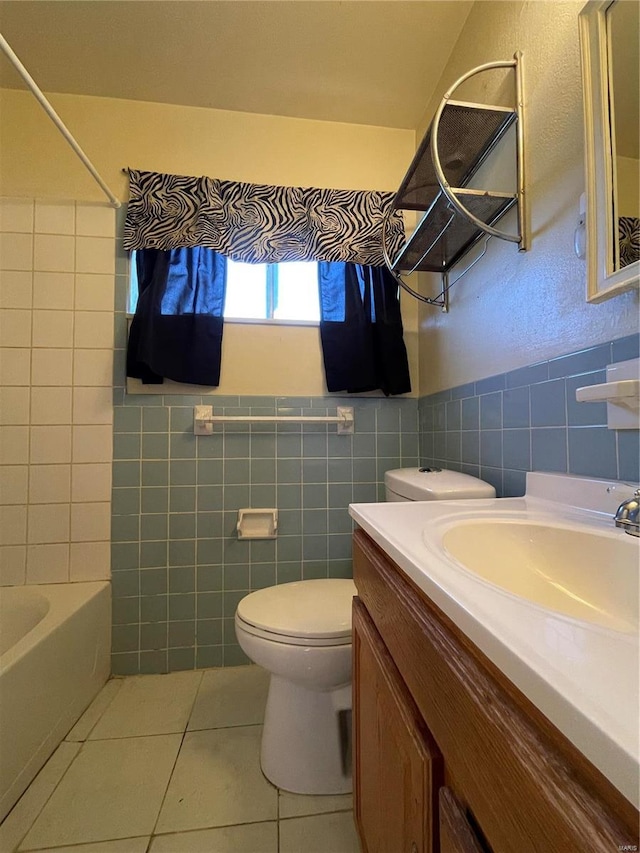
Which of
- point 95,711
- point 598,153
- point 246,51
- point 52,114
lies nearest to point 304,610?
point 95,711

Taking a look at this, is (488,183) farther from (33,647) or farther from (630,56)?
(33,647)

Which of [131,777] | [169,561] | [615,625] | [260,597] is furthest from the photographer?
[169,561]

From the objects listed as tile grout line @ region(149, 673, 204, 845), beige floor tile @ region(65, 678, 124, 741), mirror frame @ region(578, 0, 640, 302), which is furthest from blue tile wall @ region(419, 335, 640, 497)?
beige floor tile @ region(65, 678, 124, 741)

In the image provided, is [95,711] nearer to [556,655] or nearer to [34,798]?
[34,798]

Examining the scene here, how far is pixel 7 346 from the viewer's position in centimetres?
152

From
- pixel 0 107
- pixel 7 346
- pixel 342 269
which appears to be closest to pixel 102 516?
pixel 7 346

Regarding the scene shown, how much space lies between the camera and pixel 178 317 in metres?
1.58

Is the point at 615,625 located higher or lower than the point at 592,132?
lower

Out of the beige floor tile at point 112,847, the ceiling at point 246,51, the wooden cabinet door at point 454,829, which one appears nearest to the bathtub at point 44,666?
the beige floor tile at point 112,847

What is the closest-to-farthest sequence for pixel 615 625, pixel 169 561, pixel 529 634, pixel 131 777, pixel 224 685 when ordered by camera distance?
pixel 529 634 < pixel 615 625 < pixel 131 777 < pixel 224 685 < pixel 169 561

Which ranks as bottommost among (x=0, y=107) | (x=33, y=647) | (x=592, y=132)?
(x=33, y=647)

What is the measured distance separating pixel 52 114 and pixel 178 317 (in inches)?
28.1

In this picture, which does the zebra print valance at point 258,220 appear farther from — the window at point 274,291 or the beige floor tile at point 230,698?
the beige floor tile at point 230,698

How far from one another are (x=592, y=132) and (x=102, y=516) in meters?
1.97
